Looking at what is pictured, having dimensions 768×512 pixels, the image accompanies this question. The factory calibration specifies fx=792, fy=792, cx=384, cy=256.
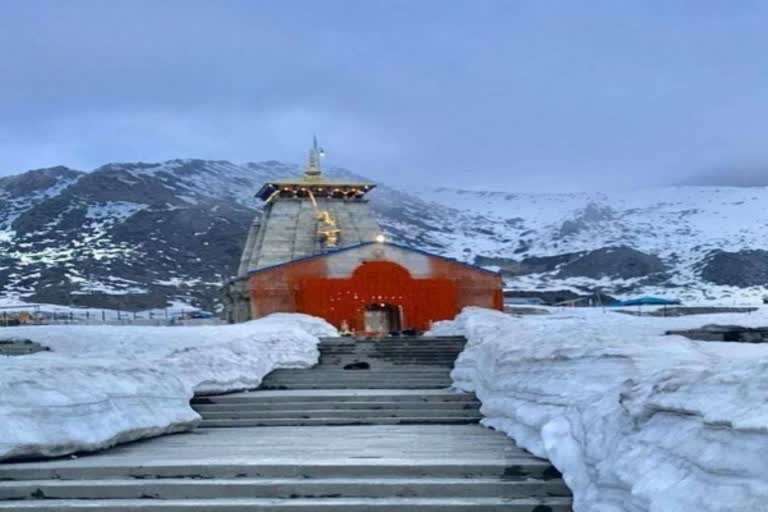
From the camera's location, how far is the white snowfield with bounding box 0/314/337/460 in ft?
22.1

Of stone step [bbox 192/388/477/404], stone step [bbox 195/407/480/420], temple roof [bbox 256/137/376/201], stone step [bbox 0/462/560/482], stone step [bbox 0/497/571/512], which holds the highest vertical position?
temple roof [bbox 256/137/376/201]

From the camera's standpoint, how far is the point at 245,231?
102 m

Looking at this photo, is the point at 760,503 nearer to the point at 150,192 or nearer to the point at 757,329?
the point at 757,329

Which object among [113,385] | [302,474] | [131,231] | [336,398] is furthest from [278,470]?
[131,231]

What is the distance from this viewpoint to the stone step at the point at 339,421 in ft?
32.2

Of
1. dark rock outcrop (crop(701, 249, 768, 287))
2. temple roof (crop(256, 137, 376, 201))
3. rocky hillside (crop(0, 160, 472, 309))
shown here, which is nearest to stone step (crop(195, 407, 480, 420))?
temple roof (crop(256, 137, 376, 201))

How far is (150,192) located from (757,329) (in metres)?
110

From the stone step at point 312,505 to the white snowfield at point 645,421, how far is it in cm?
46

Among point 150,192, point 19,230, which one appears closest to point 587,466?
point 19,230

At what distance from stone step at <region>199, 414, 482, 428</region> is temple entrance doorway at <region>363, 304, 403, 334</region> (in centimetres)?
2285

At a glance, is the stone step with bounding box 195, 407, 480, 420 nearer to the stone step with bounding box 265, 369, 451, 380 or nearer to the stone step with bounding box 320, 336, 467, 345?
the stone step with bounding box 265, 369, 451, 380

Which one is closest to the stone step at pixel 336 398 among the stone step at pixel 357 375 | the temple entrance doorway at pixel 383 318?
the stone step at pixel 357 375

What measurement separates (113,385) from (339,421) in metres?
3.06

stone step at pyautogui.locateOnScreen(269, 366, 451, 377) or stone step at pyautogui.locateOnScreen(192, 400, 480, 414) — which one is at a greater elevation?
stone step at pyautogui.locateOnScreen(192, 400, 480, 414)
